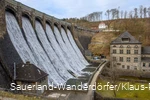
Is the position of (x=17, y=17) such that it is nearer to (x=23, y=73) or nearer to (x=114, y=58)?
(x=23, y=73)

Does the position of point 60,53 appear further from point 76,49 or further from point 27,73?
point 27,73

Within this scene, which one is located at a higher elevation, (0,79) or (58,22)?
(58,22)

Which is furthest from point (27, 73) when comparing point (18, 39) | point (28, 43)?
point (28, 43)

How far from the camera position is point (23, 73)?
49.5ft

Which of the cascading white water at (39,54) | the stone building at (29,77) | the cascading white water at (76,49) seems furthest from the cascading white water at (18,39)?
the cascading white water at (76,49)

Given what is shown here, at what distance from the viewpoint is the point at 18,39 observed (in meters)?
20.5

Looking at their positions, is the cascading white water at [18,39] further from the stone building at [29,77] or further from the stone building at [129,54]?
the stone building at [129,54]

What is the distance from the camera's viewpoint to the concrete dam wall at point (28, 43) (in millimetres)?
17203

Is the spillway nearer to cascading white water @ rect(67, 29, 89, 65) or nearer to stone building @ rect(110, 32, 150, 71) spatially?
cascading white water @ rect(67, 29, 89, 65)

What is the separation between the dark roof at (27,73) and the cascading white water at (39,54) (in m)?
4.71

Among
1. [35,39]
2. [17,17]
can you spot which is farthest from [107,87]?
[17,17]

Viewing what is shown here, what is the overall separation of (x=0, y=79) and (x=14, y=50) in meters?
4.69

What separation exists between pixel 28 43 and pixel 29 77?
8.61 m

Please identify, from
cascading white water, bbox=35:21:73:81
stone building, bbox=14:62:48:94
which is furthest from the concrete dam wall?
stone building, bbox=14:62:48:94
